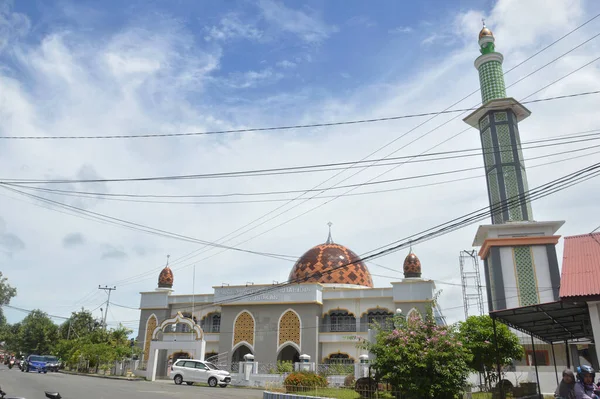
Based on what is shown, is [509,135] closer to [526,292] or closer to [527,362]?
[526,292]

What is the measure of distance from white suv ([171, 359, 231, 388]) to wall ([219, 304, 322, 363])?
6.70m

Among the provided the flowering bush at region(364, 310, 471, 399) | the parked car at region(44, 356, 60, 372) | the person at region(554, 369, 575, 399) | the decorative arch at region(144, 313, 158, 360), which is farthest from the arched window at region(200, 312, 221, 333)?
the person at region(554, 369, 575, 399)

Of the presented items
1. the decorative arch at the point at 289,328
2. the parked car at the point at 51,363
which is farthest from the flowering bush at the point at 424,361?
→ the parked car at the point at 51,363

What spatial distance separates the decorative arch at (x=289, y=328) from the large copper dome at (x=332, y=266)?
3265 millimetres

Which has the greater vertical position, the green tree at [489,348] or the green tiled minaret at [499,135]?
the green tiled minaret at [499,135]

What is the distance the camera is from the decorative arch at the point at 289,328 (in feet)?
96.4

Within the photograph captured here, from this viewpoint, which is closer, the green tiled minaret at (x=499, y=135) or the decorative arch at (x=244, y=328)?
the green tiled minaret at (x=499, y=135)

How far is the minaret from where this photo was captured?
80.3 feet

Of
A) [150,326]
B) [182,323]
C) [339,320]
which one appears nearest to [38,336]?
[150,326]

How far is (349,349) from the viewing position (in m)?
29.1

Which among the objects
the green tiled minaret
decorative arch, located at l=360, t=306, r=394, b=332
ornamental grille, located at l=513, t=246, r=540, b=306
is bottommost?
decorative arch, located at l=360, t=306, r=394, b=332

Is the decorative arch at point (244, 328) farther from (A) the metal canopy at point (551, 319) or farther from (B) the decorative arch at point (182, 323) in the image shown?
(A) the metal canopy at point (551, 319)

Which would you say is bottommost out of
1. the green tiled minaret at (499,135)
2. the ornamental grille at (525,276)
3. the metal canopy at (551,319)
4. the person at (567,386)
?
the person at (567,386)

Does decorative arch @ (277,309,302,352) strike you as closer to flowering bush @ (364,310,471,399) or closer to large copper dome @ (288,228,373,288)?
large copper dome @ (288,228,373,288)
